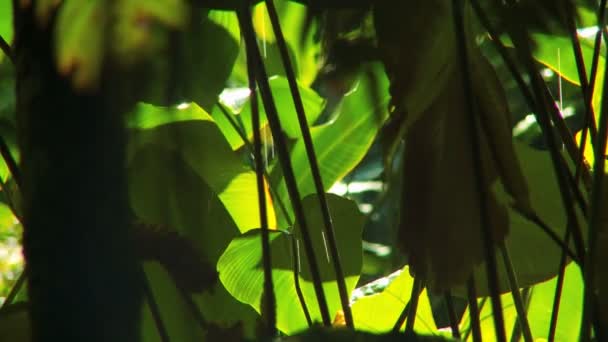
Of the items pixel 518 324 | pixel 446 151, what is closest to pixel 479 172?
pixel 446 151

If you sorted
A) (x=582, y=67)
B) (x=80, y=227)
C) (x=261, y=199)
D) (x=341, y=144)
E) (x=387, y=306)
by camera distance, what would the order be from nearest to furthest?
(x=80, y=227)
(x=261, y=199)
(x=582, y=67)
(x=387, y=306)
(x=341, y=144)

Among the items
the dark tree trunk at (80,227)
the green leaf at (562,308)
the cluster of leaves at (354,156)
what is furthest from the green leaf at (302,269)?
the dark tree trunk at (80,227)

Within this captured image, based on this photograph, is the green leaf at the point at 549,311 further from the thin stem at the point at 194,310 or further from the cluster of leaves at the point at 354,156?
the thin stem at the point at 194,310

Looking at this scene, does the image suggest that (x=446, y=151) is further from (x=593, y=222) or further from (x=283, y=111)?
(x=283, y=111)

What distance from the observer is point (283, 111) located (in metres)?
0.97

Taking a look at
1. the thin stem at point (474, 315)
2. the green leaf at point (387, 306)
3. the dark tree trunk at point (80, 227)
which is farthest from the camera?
the green leaf at point (387, 306)

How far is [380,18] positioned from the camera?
0.48 meters

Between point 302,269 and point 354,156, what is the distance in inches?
9.3

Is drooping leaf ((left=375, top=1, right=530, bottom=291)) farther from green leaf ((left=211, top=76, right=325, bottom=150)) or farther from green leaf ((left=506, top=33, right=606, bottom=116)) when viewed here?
green leaf ((left=211, top=76, right=325, bottom=150))

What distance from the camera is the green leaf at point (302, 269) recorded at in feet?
2.40

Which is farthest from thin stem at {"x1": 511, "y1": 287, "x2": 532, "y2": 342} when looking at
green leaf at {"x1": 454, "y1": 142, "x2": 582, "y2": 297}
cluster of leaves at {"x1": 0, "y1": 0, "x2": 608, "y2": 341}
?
green leaf at {"x1": 454, "y1": 142, "x2": 582, "y2": 297}

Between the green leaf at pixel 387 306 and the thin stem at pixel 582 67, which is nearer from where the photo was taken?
the thin stem at pixel 582 67

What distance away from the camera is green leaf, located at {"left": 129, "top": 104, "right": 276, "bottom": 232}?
660mm

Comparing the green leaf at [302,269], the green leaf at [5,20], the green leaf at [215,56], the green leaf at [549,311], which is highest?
the green leaf at [5,20]
